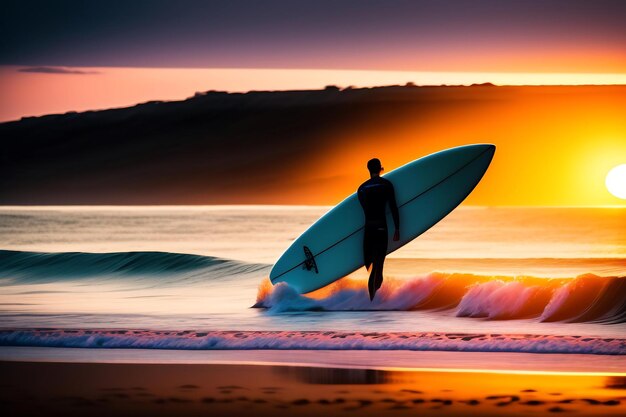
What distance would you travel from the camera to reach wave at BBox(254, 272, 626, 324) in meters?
9.70

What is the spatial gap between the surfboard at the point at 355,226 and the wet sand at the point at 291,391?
13.4 feet

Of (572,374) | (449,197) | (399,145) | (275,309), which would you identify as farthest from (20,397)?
(399,145)

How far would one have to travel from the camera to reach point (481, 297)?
10.3m

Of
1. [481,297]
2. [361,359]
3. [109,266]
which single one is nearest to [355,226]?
[481,297]

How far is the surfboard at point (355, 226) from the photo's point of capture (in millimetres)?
11156

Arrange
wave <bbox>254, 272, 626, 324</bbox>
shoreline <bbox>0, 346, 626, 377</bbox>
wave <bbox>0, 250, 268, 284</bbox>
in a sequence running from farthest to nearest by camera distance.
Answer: wave <bbox>0, 250, 268, 284</bbox> → wave <bbox>254, 272, 626, 324</bbox> → shoreline <bbox>0, 346, 626, 377</bbox>

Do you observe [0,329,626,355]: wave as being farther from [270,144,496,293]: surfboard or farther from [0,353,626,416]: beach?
[270,144,496,293]: surfboard

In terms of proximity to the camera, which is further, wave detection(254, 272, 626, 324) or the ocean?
wave detection(254, 272, 626, 324)

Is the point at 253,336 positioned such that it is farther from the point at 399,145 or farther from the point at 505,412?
the point at 399,145

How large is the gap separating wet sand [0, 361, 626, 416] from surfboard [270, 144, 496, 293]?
408 centimetres

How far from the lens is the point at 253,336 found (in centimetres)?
843

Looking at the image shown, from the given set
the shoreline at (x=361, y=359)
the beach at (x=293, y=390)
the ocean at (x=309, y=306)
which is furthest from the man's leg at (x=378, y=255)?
the beach at (x=293, y=390)

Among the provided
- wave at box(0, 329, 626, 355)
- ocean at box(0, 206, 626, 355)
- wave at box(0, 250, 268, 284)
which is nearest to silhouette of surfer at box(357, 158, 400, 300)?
ocean at box(0, 206, 626, 355)

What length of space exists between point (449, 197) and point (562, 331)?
3.03 meters
